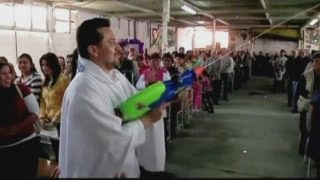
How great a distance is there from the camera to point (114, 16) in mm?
12656

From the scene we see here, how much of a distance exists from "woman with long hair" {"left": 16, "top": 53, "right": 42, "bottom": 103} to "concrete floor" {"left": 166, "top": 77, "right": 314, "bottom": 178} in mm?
1818

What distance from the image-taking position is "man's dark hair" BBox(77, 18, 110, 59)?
1.59 metres

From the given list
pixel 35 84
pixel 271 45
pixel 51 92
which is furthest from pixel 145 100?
pixel 271 45

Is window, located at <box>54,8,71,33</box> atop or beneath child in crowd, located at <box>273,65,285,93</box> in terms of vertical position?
atop

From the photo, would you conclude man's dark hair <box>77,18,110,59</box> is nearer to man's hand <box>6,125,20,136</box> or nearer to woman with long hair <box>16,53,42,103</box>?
man's hand <box>6,125,20,136</box>

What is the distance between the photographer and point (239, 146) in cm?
577

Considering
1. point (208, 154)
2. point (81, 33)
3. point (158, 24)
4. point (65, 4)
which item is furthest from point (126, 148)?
point (158, 24)

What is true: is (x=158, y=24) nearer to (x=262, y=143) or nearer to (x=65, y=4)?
(x=65, y=4)

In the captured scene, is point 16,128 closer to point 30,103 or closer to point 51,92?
point 30,103

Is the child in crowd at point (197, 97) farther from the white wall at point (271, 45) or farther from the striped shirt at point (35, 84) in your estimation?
the white wall at point (271, 45)

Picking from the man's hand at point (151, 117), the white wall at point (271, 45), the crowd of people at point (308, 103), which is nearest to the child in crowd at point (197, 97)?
the crowd of people at point (308, 103)

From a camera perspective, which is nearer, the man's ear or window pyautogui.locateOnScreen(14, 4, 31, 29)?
the man's ear

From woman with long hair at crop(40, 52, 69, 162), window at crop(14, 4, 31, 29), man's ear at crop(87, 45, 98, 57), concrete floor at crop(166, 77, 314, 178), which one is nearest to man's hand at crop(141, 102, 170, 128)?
man's ear at crop(87, 45, 98, 57)

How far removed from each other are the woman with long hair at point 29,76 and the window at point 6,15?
11.1 ft
